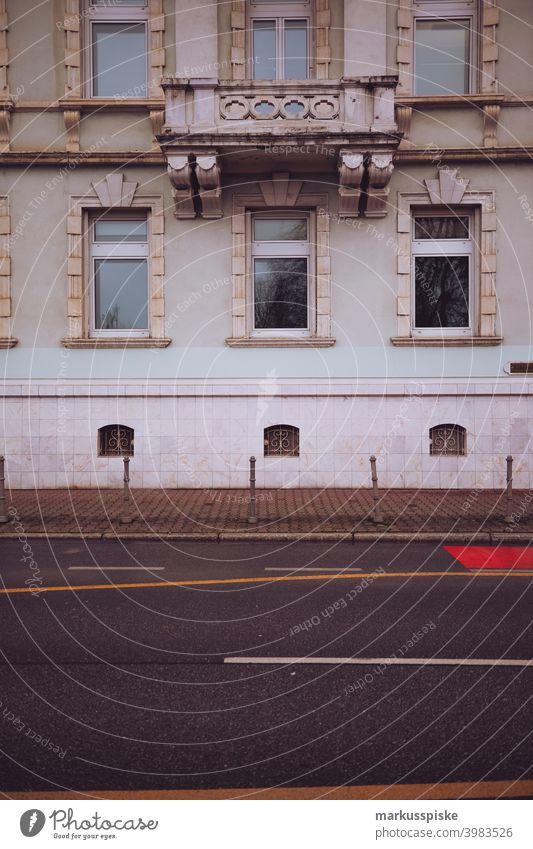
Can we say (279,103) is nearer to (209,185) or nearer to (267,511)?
(209,185)

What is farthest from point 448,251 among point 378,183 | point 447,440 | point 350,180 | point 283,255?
point 447,440

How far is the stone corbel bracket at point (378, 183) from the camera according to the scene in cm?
1292

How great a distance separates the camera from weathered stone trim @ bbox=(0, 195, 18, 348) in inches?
549

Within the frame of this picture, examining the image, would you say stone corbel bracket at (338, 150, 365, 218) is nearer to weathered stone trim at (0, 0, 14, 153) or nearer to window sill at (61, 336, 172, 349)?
window sill at (61, 336, 172, 349)

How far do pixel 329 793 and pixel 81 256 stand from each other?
12.9 m

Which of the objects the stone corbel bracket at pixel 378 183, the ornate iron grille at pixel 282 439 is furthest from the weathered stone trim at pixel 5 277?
the stone corbel bracket at pixel 378 183

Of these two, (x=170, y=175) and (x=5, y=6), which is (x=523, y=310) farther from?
(x=5, y=6)

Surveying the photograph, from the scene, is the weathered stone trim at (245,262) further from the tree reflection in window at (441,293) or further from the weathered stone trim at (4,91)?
the weathered stone trim at (4,91)

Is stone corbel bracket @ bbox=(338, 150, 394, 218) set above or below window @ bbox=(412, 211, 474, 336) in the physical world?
above

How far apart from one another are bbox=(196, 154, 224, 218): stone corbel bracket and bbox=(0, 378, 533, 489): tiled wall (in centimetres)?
385

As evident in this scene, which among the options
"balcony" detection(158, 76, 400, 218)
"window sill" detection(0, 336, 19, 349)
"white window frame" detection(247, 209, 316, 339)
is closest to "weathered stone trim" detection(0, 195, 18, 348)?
"window sill" detection(0, 336, 19, 349)

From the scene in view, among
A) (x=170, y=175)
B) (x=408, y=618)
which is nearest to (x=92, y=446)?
(x=170, y=175)

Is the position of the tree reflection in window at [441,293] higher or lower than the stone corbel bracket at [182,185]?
lower

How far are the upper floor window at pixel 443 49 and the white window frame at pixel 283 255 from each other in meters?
3.96
